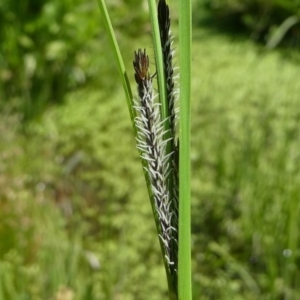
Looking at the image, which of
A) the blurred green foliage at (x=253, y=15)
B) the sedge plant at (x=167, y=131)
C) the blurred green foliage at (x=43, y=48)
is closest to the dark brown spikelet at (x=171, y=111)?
the sedge plant at (x=167, y=131)

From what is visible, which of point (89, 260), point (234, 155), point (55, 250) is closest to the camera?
point (55, 250)

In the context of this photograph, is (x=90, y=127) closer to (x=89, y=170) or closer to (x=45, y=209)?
(x=89, y=170)

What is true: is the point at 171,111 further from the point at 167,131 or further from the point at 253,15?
the point at 253,15

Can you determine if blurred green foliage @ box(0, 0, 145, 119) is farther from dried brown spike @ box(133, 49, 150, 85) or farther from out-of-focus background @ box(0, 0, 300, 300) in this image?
dried brown spike @ box(133, 49, 150, 85)

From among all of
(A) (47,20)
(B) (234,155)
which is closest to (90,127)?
(A) (47,20)

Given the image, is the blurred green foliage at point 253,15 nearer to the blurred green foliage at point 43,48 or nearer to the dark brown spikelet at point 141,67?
the blurred green foliage at point 43,48

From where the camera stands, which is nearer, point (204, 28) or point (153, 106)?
point (153, 106)
